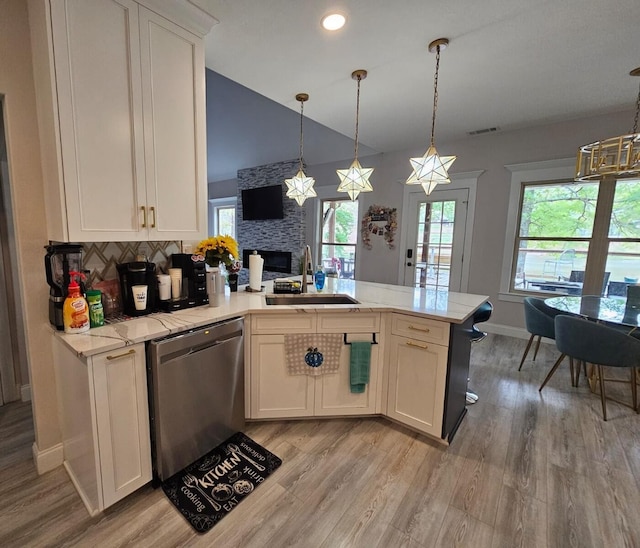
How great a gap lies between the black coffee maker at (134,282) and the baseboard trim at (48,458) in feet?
2.97

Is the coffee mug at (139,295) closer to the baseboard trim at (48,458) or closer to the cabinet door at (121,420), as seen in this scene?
the cabinet door at (121,420)

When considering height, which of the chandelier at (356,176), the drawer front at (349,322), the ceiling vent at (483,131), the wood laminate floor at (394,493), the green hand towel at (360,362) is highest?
the ceiling vent at (483,131)

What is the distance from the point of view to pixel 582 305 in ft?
9.32

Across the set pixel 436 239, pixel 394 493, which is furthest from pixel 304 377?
pixel 436 239

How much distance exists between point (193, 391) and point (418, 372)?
1.39 metres

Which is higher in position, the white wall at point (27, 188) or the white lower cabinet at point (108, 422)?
the white wall at point (27, 188)

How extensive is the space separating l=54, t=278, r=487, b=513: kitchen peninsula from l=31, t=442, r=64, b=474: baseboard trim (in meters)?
0.11

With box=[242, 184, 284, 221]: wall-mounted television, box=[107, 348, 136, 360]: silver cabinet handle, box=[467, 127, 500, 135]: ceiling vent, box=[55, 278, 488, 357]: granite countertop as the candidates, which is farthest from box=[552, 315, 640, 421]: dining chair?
box=[242, 184, 284, 221]: wall-mounted television

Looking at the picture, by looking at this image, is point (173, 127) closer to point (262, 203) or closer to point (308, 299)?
point (308, 299)

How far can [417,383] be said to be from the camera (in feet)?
6.70

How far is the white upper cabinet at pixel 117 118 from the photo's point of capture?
1.44 meters

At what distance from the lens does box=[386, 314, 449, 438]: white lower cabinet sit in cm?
193

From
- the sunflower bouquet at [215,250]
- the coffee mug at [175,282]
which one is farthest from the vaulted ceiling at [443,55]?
the coffee mug at [175,282]

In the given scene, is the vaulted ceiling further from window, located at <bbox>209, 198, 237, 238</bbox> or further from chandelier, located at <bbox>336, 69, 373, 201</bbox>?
window, located at <bbox>209, 198, 237, 238</bbox>
